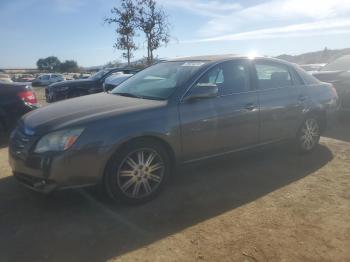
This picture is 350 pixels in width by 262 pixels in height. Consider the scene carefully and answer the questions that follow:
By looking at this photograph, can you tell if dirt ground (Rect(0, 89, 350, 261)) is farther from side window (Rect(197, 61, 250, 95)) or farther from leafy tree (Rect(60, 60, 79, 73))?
leafy tree (Rect(60, 60, 79, 73))

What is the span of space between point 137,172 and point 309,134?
321 centimetres

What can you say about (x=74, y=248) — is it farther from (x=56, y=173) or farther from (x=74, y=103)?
(x=74, y=103)

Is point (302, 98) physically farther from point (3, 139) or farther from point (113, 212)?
point (3, 139)

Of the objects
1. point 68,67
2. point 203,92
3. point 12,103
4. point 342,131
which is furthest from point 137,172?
point 68,67

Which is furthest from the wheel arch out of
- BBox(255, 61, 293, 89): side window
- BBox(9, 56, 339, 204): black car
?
BBox(255, 61, 293, 89): side window

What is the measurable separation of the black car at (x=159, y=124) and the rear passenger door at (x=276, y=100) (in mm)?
15

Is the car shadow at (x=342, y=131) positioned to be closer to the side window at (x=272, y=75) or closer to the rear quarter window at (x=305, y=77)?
the rear quarter window at (x=305, y=77)

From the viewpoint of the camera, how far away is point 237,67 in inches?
203

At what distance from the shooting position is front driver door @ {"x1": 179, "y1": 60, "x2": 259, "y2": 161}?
4527 millimetres

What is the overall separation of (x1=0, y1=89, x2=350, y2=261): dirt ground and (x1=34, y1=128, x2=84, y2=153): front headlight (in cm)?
71

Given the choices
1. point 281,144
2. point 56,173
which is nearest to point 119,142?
point 56,173

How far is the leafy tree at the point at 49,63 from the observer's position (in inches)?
3332

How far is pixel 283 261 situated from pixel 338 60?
824cm

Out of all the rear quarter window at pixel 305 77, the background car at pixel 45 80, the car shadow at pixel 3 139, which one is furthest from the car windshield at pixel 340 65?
the background car at pixel 45 80
